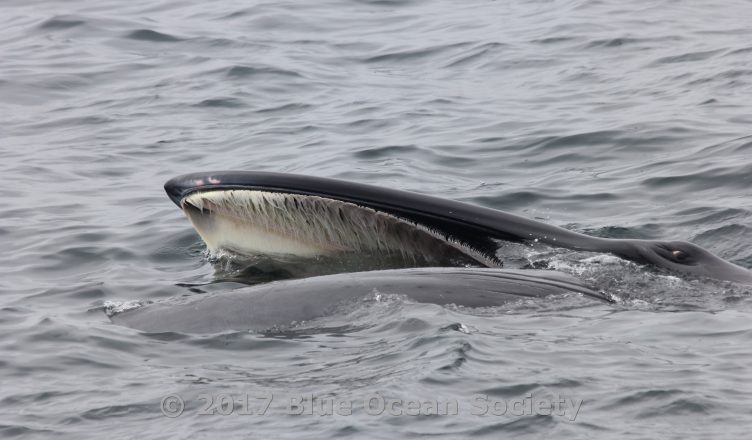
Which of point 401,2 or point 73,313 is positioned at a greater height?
point 401,2

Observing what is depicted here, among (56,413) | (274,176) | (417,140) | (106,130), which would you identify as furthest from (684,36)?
(56,413)

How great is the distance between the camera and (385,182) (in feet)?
46.1

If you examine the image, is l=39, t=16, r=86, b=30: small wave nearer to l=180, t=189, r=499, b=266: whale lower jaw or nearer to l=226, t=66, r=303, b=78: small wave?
l=226, t=66, r=303, b=78: small wave

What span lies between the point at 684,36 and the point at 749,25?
1.23 metres

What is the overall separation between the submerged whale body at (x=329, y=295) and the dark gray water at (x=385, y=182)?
164 mm

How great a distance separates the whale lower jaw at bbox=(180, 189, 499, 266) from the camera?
370 inches

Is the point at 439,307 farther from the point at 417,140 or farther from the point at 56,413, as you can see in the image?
the point at 417,140

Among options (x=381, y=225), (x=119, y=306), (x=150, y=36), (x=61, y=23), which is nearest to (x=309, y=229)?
(x=381, y=225)

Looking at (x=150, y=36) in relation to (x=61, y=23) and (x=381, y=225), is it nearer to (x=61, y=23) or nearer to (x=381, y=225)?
(x=61, y=23)

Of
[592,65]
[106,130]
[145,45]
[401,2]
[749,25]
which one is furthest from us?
[401,2]

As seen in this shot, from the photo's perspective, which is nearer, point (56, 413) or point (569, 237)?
point (56, 413)

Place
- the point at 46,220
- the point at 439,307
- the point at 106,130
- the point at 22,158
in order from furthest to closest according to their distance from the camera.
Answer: the point at 106,130 → the point at 22,158 → the point at 46,220 → the point at 439,307

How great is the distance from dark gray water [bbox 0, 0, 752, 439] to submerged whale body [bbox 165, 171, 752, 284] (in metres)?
0.20

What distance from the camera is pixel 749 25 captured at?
20.4 meters
